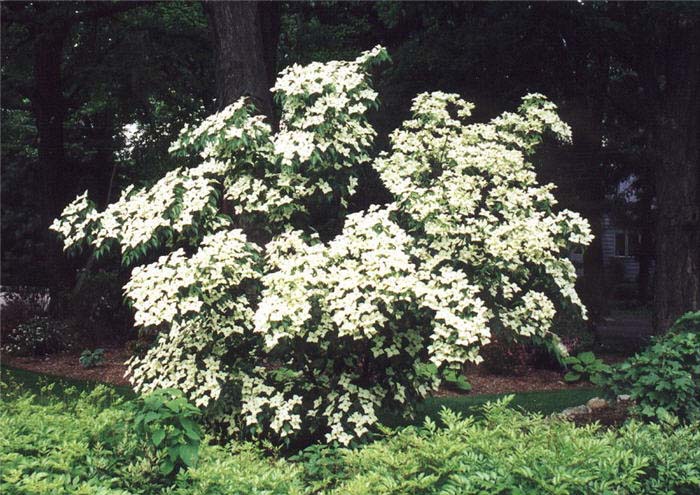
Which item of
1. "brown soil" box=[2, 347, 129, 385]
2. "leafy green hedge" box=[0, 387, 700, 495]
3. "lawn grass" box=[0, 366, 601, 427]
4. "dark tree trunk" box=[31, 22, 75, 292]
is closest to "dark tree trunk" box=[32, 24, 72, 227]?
"dark tree trunk" box=[31, 22, 75, 292]

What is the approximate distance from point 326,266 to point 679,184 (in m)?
8.18

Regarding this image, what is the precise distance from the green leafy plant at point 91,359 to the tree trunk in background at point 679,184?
8.79 m

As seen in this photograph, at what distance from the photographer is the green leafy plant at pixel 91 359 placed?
12.3m

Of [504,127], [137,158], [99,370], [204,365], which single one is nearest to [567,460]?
[204,365]

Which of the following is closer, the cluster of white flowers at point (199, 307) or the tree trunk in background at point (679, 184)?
the cluster of white flowers at point (199, 307)

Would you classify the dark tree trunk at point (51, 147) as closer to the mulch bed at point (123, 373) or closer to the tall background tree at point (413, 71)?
the tall background tree at point (413, 71)

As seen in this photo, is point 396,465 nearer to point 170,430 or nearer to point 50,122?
point 170,430

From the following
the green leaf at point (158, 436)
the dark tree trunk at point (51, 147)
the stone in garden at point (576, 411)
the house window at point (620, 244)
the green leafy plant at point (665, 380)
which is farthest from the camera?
the house window at point (620, 244)

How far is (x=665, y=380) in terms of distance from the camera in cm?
632

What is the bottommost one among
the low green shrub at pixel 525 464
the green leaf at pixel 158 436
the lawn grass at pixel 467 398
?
the lawn grass at pixel 467 398

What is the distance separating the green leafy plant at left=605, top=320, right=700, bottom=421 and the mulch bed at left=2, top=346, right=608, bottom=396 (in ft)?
12.9

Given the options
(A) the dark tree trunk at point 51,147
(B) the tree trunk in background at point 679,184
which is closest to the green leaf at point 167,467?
(B) the tree trunk in background at point 679,184

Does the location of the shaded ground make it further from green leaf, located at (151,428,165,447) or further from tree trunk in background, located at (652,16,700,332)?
green leaf, located at (151,428,165,447)

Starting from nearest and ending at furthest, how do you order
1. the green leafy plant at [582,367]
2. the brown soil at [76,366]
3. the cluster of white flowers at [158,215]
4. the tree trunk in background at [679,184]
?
the cluster of white flowers at [158,215]
the green leafy plant at [582,367]
the brown soil at [76,366]
the tree trunk in background at [679,184]
